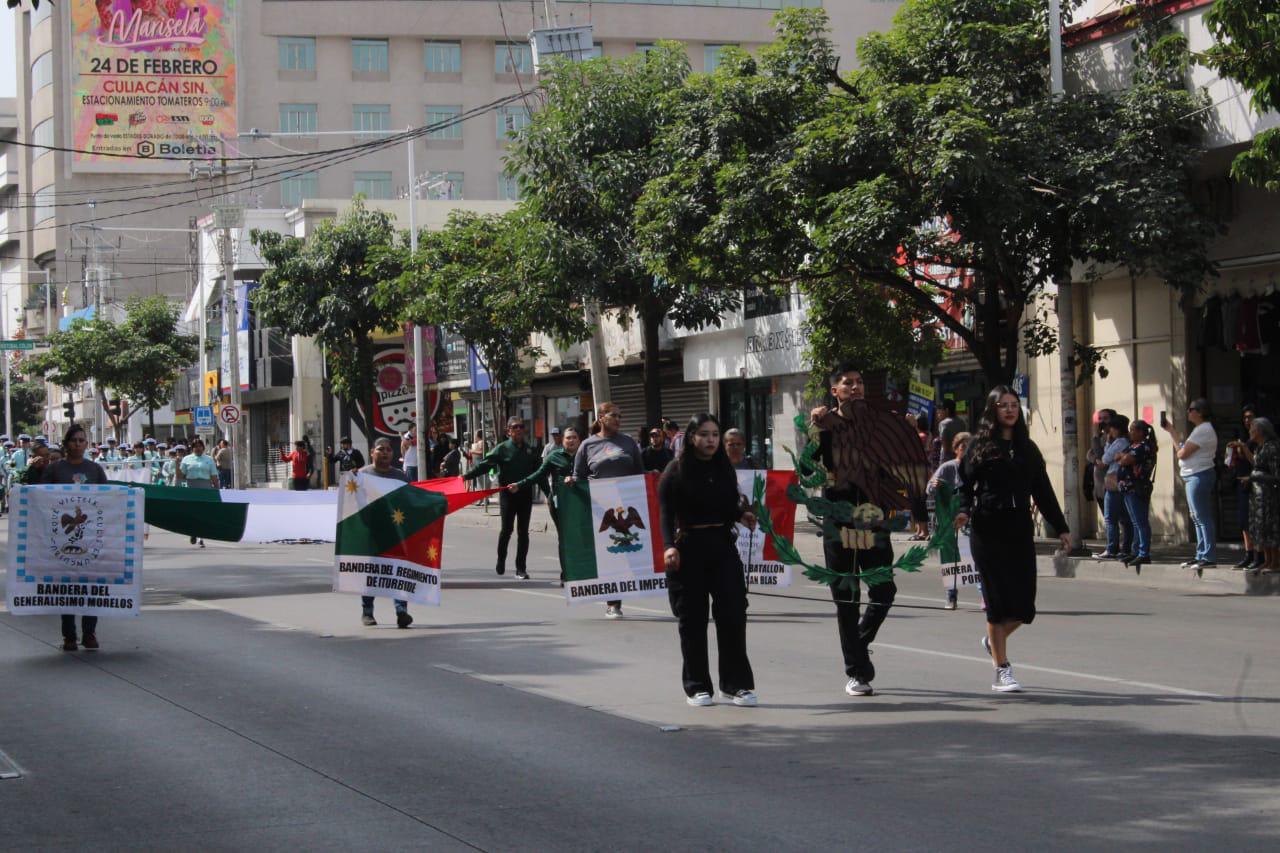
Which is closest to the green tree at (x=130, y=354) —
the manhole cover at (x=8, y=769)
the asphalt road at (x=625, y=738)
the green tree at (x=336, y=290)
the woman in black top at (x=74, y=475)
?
the green tree at (x=336, y=290)

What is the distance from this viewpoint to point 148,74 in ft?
291

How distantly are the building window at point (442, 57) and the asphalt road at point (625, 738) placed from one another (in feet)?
231

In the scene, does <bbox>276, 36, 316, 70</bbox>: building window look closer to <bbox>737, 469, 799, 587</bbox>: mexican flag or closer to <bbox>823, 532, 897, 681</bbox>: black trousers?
<bbox>737, 469, 799, 587</bbox>: mexican flag

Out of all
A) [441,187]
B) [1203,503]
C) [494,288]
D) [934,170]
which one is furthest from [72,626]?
[441,187]

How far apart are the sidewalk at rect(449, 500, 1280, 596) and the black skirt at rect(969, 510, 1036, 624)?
7884 millimetres

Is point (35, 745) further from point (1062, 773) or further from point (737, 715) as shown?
point (1062, 773)

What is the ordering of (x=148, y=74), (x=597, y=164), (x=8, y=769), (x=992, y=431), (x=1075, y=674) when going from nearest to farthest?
(x=8, y=769) → (x=992, y=431) → (x=1075, y=674) → (x=597, y=164) → (x=148, y=74)

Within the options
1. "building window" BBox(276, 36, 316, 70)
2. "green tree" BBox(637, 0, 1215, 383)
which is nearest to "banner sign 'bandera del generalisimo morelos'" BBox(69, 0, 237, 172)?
"building window" BBox(276, 36, 316, 70)

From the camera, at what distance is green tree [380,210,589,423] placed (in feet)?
85.5

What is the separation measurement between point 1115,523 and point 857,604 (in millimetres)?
10041

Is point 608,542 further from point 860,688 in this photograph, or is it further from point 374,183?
point 374,183

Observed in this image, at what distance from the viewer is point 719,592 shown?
9.24 m

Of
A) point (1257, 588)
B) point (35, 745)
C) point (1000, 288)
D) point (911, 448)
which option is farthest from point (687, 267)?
point (35, 745)

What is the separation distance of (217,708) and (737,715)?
3184 mm
